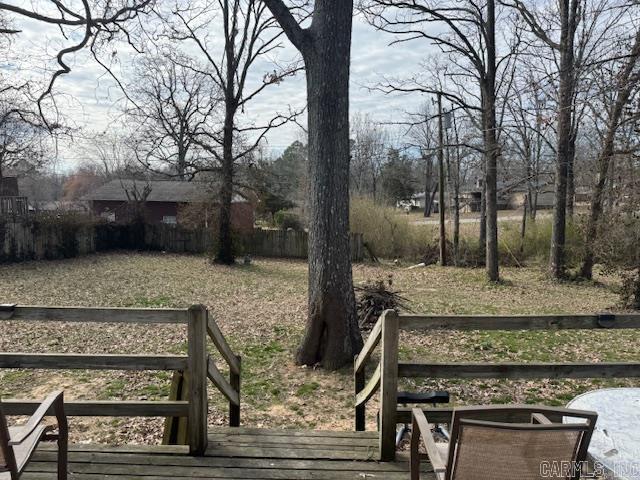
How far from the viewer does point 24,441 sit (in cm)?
226

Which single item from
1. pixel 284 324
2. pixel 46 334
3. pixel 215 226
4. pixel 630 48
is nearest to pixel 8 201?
pixel 215 226

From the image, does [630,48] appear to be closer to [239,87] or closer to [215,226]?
[239,87]

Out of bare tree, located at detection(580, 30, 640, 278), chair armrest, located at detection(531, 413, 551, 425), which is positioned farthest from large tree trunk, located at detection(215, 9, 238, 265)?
chair armrest, located at detection(531, 413, 551, 425)

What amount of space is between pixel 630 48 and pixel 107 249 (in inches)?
900

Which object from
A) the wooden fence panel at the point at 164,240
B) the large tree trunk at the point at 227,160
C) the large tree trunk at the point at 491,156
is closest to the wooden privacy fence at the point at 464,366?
the large tree trunk at the point at 491,156

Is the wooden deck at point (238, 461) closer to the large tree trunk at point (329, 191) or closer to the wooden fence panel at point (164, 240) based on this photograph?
the large tree trunk at point (329, 191)

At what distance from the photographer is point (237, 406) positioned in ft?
14.2

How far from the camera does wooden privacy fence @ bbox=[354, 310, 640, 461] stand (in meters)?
3.08

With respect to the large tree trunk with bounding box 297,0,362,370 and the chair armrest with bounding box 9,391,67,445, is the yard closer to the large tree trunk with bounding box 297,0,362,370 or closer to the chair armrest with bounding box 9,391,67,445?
the large tree trunk with bounding box 297,0,362,370

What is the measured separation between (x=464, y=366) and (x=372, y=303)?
245 inches

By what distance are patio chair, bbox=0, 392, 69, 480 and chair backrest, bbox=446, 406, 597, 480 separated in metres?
1.94

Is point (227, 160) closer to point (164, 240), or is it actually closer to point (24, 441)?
point (164, 240)

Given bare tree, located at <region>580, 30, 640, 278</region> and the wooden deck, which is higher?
bare tree, located at <region>580, 30, 640, 278</region>

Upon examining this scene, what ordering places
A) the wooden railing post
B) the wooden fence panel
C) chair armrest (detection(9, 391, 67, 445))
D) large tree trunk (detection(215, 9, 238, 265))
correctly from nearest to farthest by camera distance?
chair armrest (detection(9, 391, 67, 445))
the wooden railing post
large tree trunk (detection(215, 9, 238, 265))
the wooden fence panel
